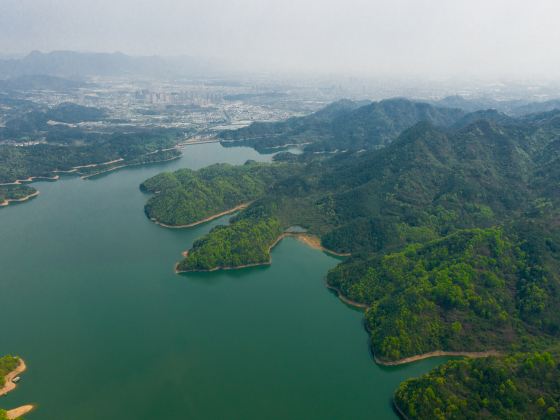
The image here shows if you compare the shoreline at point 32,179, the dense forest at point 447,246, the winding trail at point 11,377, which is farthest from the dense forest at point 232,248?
the shoreline at point 32,179

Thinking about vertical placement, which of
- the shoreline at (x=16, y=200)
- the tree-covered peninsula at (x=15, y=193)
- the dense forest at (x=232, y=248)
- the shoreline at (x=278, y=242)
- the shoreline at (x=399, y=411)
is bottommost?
the shoreline at (x=16, y=200)

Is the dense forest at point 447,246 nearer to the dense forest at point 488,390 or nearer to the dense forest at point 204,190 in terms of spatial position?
the dense forest at point 488,390

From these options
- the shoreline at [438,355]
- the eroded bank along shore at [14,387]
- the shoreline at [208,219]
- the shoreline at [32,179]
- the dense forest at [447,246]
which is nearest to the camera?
the eroded bank along shore at [14,387]

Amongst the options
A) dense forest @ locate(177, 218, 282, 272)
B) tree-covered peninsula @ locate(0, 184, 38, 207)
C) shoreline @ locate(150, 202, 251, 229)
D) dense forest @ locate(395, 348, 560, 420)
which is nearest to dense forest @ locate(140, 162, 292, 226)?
shoreline @ locate(150, 202, 251, 229)

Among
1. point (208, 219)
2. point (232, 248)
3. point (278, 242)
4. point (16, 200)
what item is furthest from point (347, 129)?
point (16, 200)

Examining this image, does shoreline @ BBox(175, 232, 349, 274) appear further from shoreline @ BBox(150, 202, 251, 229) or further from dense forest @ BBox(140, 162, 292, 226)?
dense forest @ BBox(140, 162, 292, 226)

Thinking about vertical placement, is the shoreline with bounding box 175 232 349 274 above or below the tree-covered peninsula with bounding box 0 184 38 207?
above

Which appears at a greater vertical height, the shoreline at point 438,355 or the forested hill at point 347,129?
the forested hill at point 347,129
